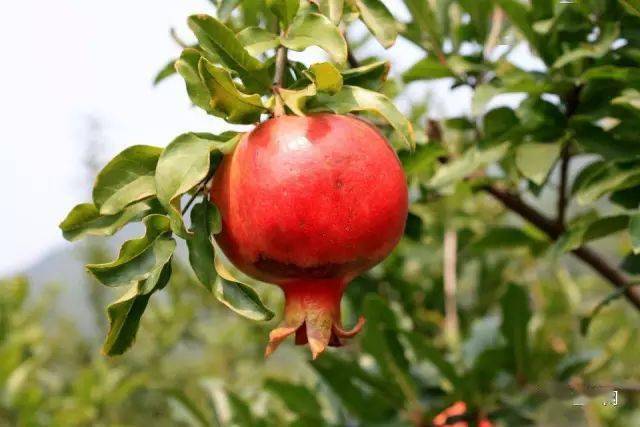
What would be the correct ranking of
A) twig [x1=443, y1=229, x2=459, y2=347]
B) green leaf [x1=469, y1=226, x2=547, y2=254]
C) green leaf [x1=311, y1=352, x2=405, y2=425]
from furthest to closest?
twig [x1=443, y1=229, x2=459, y2=347]
green leaf [x1=469, y1=226, x2=547, y2=254]
green leaf [x1=311, y1=352, x2=405, y2=425]

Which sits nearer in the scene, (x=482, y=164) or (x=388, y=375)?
(x=482, y=164)

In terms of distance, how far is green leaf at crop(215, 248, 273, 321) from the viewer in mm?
635

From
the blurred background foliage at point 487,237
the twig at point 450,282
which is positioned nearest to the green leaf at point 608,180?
the blurred background foliage at point 487,237

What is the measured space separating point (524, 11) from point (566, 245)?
0.34 meters

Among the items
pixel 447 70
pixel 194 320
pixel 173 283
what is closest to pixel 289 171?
pixel 447 70

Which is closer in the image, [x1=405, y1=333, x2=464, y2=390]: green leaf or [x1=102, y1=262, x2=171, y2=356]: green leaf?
[x1=102, y1=262, x2=171, y2=356]: green leaf

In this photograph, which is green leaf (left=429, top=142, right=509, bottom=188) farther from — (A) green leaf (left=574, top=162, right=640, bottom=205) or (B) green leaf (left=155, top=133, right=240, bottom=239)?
(B) green leaf (left=155, top=133, right=240, bottom=239)

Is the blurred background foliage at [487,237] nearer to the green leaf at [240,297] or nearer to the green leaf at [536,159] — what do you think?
the green leaf at [536,159]

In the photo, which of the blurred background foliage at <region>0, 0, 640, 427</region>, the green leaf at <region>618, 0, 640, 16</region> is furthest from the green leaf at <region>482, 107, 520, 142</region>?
Answer: the green leaf at <region>618, 0, 640, 16</region>

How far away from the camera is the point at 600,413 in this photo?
2.29 metres

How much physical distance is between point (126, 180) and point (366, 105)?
21 centimetres

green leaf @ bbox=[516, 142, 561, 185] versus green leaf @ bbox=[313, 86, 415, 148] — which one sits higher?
green leaf @ bbox=[313, 86, 415, 148]

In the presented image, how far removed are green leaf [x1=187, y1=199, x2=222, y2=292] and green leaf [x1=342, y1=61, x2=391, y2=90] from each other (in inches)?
6.9

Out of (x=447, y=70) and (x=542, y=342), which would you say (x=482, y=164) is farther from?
(x=542, y=342)
